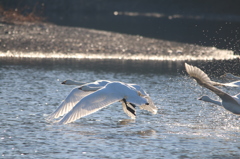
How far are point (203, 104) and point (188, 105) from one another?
518 mm

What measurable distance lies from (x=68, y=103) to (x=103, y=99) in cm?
130

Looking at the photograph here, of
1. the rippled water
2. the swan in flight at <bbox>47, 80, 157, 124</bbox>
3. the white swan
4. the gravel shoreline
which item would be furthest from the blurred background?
the white swan

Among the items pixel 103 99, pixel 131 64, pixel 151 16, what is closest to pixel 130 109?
pixel 103 99

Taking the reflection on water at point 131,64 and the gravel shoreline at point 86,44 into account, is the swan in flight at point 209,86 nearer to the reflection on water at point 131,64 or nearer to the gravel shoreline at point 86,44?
the reflection on water at point 131,64

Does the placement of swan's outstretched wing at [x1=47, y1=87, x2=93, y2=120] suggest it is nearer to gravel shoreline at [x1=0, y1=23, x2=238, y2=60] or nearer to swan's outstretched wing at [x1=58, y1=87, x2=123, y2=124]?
swan's outstretched wing at [x1=58, y1=87, x2=123, y2=124]

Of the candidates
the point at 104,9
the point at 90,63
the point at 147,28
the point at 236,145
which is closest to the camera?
the point at 236,145

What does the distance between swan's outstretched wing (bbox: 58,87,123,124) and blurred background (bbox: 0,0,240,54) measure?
19320 mm

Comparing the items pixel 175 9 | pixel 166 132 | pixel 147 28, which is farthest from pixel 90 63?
pixel 175 9

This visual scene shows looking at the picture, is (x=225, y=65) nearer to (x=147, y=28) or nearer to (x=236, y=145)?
(x=236, y=145)

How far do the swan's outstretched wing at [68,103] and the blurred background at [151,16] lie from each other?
60.9 feet

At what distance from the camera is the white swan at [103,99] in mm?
11180

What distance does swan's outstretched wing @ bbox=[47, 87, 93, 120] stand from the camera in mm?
12336

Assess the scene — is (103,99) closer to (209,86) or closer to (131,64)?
(209,86)

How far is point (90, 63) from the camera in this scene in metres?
24.0
